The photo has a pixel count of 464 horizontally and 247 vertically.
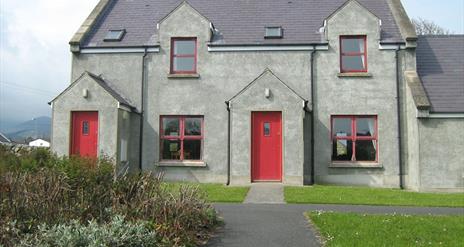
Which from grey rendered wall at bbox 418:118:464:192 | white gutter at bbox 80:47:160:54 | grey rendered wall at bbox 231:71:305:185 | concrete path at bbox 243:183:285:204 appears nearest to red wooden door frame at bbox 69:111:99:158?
white gutter at bbox 80:47:160:54

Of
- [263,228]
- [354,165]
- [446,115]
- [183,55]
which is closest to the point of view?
[263,228]

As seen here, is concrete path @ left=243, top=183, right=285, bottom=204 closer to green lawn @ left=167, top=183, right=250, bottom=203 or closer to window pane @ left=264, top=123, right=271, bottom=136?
green lawn @ left=167, top=183, right=250, bottom=203

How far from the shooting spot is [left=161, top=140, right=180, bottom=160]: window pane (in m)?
21.6

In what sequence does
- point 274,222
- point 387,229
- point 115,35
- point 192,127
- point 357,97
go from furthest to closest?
point 115,35 < point 192,127 < point 357,97 < point 274,222 < point 387,229

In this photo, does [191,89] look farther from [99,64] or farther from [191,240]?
[191,240]

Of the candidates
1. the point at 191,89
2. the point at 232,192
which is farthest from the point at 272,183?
the point at 191,89

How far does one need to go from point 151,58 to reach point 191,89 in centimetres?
237

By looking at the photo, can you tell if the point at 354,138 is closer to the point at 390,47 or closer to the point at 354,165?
the point at 354,165

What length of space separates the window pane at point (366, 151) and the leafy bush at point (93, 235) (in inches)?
584

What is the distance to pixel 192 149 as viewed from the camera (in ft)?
70.4

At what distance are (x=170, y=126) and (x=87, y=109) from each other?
12.0 feet

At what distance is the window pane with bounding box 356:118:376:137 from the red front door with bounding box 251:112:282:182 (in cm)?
359

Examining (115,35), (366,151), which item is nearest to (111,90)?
(115,35)

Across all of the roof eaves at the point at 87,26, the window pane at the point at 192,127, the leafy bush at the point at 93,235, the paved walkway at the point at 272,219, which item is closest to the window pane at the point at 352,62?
the window pane at the point at 192,127
